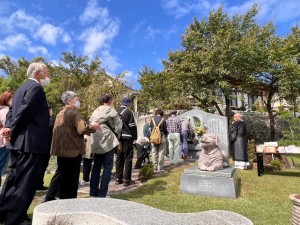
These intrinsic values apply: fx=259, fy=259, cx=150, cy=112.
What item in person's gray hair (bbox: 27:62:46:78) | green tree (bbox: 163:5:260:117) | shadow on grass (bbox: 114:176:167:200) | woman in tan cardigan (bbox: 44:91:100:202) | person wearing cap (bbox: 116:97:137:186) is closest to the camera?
person's gray hair (bbox: 27:62:46:78)

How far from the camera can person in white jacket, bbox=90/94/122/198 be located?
4.72 m

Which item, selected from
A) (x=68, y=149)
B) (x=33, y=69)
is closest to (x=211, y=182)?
(x=68, y=149)

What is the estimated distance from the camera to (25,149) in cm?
322

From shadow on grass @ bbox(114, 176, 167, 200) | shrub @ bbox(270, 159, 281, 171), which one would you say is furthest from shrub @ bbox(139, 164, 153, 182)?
shrub @ bbox(270, 159, 281, 171)

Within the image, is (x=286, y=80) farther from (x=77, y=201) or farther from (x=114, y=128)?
(x=77, y=201)

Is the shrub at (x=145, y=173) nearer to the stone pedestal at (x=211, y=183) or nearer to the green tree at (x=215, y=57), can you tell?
the stone pedestal at (x=211, y=183)

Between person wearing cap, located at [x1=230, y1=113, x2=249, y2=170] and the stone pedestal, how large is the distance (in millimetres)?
3213

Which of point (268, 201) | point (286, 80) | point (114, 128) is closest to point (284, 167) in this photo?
point (268, 201)

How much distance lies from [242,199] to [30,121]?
4.50 m

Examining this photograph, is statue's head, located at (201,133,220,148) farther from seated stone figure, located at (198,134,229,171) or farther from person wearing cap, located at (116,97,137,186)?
person wearing cap, located at (116,97,137,186)

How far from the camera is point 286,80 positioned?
46.9 feet

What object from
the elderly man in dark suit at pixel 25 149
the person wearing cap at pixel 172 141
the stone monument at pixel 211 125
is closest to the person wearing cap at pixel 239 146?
the stone monument at pixel 211 125

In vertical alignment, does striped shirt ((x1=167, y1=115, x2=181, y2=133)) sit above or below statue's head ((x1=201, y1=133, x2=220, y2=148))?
above

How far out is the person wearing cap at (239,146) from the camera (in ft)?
29.5
